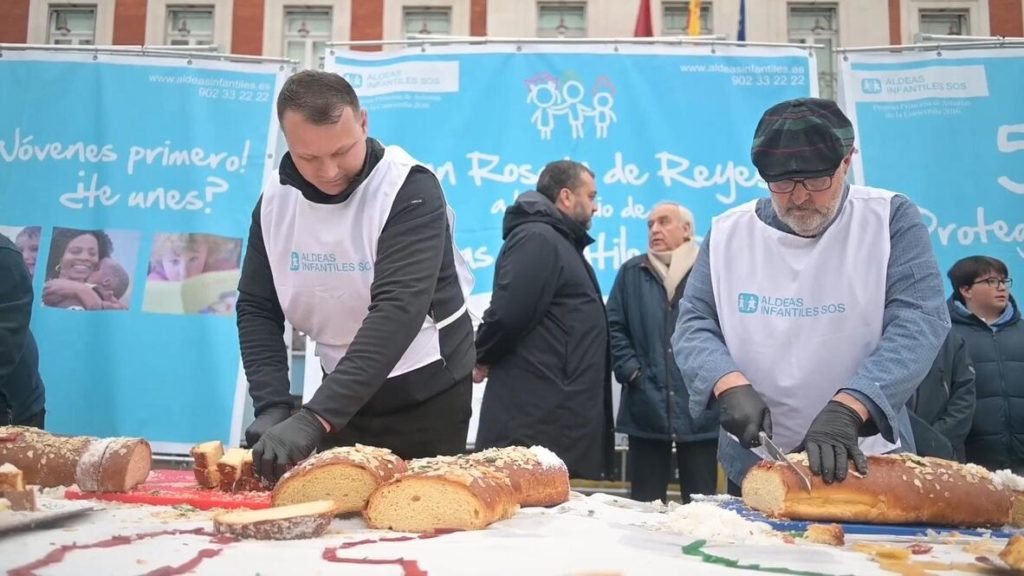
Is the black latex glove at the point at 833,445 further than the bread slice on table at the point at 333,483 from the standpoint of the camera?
Yes

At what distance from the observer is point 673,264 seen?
17.1 feet

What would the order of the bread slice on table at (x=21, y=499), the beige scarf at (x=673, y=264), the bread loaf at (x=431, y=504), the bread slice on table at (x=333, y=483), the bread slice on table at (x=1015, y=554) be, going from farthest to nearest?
1. the beige scarf at (x=673, y=264)
2. the bread slice on table at (x=333, y=483)
3. the bread loaf at (x=431, y=504)
4. the bread slice on table at (x=21, y=499)
5. the bread slice on table at (x=1015, y=554)

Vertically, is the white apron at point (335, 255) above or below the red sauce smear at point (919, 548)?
above

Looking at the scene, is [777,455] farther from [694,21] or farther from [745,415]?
[694,21]

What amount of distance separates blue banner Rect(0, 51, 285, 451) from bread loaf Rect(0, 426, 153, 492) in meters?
3.41

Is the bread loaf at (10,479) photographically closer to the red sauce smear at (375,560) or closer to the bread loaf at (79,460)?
the bread loaf at (79,460)

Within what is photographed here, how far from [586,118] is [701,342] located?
154 inches

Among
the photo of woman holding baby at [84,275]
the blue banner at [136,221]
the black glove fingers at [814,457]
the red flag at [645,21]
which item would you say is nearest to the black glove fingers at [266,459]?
the black glove fingers at [814,457]

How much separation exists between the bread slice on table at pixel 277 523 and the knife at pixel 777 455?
112 cm

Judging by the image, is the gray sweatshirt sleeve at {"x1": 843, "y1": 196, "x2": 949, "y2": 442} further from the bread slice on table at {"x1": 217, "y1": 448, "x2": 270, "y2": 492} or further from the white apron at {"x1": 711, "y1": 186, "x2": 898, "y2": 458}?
the bread slice on table at {"x1": 217, "y1": 448, "x2": 270, "y2": 492}

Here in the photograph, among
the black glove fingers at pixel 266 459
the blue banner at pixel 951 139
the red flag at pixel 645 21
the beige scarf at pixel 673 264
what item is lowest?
the black glove fingers at pixel 266 459

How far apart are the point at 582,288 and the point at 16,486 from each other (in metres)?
3.10

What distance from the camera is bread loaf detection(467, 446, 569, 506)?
240 cm

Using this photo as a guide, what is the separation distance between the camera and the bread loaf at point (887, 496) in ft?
7.66
